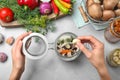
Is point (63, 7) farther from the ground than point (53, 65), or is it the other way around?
point (63, 7)

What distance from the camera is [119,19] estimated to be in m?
1.02

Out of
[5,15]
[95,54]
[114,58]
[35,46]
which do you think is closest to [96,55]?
[95,54]

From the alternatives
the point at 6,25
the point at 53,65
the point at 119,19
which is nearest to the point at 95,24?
the point at 119,19

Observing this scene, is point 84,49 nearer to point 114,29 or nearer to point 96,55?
point 96,55

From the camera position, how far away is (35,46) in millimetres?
1069

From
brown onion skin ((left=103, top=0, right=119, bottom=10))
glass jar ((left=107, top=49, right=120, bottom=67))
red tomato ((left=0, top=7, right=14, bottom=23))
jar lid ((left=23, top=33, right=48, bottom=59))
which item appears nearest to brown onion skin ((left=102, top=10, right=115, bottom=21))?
brown onion skin ((left=103, top=0, right=119, bottom=10))

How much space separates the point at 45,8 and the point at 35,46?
15cm

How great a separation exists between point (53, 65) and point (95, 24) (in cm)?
23

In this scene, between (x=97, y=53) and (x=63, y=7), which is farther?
(x=63, y=7)

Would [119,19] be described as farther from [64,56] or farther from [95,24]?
[64,56]

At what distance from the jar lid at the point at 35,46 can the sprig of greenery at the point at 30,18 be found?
0.04 meters

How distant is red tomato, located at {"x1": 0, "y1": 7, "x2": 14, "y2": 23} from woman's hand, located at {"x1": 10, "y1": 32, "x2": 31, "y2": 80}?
13 centimetres

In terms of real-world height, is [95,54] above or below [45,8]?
below

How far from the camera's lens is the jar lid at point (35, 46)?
96 centimetres
